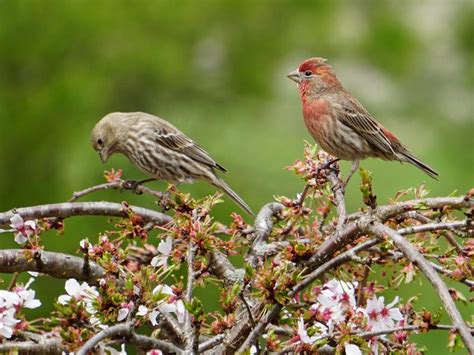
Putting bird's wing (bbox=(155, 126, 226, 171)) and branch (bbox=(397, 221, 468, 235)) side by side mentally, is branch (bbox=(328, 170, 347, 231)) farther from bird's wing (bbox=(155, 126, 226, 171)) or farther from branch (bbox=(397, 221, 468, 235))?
bird's wing (bbox=(155, 126, 226, 171))

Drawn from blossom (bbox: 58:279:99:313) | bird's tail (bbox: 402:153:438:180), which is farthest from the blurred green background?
blossom (bbox: 58:279:99:313)

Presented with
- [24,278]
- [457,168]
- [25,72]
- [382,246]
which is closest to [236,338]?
[382,246]

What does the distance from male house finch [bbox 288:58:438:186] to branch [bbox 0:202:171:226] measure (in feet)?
7.58

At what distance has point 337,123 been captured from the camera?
6.08 metres

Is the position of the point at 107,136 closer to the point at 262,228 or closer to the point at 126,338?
the point at 262,228

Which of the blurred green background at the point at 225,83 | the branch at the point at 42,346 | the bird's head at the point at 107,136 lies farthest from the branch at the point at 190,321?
the blurred green background at the point at 225,83

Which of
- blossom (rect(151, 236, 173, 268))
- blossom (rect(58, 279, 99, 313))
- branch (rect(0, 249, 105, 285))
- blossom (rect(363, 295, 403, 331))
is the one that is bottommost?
blossom (rect(363, 295, 403, 331))

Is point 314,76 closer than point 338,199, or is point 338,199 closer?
point 338,199

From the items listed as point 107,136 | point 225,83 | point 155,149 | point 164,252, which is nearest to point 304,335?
point 164,252

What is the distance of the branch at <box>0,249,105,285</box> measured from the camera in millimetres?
3262

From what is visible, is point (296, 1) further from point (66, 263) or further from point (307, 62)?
point (66, 263)

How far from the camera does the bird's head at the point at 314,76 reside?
6023 mm

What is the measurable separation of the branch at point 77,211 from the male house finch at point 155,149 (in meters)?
3.09

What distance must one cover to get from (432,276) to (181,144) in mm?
4733
